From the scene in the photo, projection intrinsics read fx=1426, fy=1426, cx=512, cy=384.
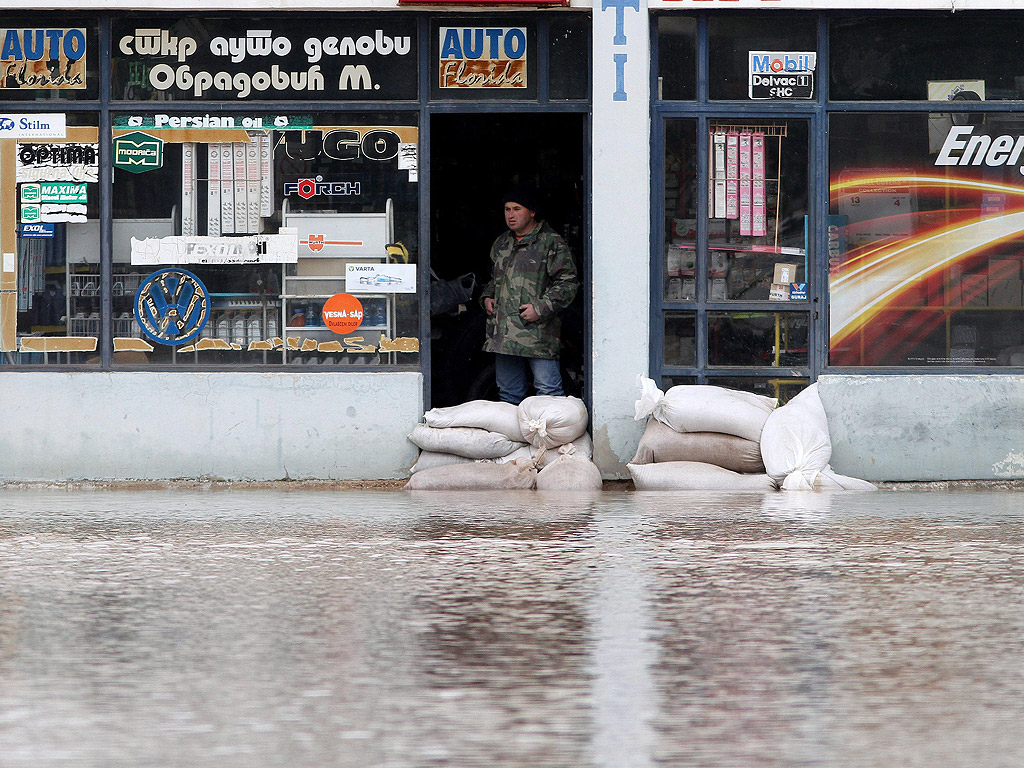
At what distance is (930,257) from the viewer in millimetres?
10164

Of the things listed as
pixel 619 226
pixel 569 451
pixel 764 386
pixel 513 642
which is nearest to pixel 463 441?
pixel 569 451

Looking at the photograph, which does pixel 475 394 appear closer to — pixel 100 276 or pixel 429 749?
pixel 100 276

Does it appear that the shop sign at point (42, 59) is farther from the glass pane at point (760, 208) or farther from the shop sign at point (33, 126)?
the glass pane at point (760, 208)

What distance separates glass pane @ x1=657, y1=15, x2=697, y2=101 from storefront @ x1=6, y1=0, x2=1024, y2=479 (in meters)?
0.02

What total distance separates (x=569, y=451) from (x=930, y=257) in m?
2.94

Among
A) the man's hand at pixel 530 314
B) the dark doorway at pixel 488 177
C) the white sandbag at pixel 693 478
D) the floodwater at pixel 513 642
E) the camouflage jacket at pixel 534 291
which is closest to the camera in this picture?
the floodwater at pixel 513 642

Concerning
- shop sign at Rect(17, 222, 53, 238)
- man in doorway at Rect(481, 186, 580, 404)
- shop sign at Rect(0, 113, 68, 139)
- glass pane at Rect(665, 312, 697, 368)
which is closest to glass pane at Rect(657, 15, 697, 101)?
man in doorway at Rect(481, 186, 580, 404)

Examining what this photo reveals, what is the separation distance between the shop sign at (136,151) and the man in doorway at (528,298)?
8.32 feet

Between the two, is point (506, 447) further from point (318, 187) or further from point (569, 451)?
point (318, 187)

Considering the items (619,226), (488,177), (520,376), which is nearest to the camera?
(619,226)

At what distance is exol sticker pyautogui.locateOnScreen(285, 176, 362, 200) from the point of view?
10.1 m

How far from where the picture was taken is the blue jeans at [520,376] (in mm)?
10531

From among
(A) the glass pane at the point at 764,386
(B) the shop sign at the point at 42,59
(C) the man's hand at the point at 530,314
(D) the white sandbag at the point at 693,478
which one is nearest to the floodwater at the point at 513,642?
(D) the white sandbag at the point at 693,478

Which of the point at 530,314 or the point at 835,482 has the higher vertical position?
the point at 530,314
